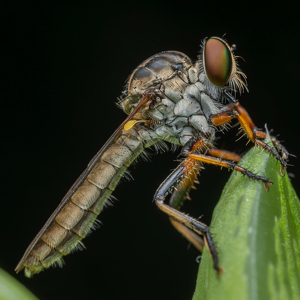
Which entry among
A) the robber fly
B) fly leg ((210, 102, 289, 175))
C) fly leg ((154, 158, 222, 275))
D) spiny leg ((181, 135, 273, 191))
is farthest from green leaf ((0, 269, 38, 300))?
the robber fly

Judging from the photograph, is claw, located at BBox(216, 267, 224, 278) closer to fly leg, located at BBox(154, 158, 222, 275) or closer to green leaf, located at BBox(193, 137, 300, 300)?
green leaf, located at BBox(193, 137, 300, 300)

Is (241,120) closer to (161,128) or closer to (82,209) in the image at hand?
(161,128)

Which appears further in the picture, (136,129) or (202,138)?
(136,129)

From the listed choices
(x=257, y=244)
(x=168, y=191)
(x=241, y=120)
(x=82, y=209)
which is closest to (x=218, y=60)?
(x=241, y=120)

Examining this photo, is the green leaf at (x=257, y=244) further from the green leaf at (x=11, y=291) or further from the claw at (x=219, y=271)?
the green leaf at (x=11, y=291)

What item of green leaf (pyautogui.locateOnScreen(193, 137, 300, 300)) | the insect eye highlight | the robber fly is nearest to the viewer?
green leaf (pyautogui.locateOnScreen(193, 137, 300, 300))

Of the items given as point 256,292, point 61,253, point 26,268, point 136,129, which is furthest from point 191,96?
point 256,292

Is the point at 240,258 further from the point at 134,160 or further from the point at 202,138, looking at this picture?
the point at 134,160
